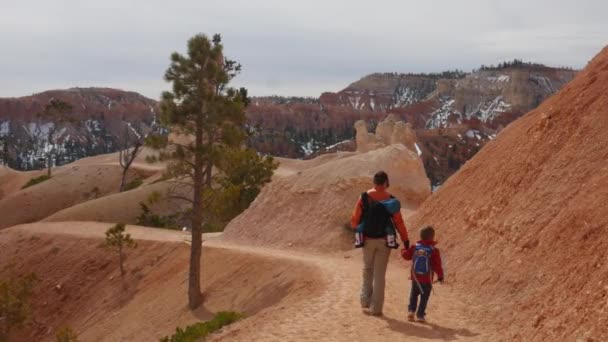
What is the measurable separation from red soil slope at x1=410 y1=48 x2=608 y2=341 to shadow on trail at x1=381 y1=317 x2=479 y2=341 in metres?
0.68

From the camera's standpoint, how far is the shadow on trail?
943 cm

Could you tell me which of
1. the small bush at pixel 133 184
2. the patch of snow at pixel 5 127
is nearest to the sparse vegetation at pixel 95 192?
the small bush at pixel 133 184

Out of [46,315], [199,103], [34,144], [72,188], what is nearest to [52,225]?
[46,315]

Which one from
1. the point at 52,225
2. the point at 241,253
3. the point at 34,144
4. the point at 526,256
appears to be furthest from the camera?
the point at 34,144

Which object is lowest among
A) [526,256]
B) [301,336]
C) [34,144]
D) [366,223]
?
[34,144]

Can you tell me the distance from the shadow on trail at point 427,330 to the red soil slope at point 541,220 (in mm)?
676

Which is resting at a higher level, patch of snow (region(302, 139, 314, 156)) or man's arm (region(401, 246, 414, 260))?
man's arm (region(401, 246, 414, 260))

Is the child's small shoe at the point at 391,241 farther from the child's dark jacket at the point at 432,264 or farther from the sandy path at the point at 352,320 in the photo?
the sandy path at the point at 352,320

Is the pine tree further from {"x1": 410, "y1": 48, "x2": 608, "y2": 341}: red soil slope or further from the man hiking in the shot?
the man hiking

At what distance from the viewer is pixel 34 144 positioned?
149125 millimetres

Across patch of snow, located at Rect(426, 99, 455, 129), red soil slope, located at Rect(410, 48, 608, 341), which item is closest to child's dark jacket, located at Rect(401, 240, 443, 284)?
red soil slope, located at Rect(410, 48, 608, 341)

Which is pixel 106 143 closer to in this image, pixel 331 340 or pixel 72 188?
pixel 72 188

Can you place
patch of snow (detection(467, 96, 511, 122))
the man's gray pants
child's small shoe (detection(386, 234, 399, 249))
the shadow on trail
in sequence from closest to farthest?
1. the shadow on trail
2. child's small shoe (detection(386, 234, 399, 249))
3. the man's gray pants
4. patch of snow (detection(467, 96, 511, 122))

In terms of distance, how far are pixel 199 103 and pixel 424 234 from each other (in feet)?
39.5
